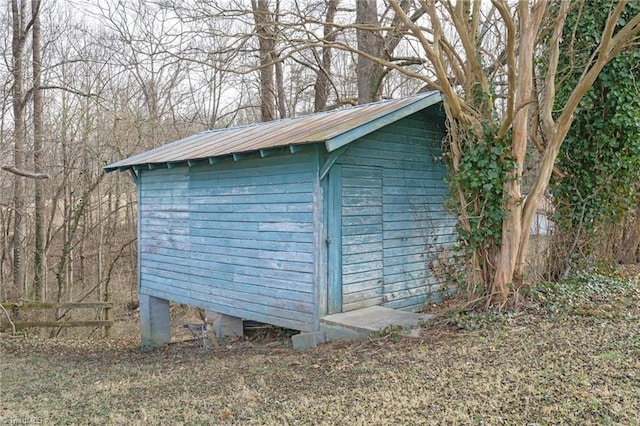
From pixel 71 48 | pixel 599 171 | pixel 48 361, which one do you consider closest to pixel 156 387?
pixel 48 361

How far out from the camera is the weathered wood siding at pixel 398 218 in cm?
691

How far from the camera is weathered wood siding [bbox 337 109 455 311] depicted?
22.7ft

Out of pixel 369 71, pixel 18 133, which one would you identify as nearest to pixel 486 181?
pixel 369 71

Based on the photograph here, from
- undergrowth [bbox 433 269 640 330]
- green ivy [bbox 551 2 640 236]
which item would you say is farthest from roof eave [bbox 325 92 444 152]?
undergrowth [bbox 433 269 640 330]

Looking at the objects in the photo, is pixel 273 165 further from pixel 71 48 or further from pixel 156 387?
pixel 71 48

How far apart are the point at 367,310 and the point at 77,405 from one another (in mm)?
3669

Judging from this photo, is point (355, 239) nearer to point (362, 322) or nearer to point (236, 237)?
point (362, 322)

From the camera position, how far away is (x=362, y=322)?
20.2 ft

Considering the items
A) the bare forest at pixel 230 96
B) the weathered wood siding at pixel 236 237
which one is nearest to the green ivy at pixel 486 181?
the bare forest at pixel 230 96

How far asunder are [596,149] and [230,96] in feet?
44.6

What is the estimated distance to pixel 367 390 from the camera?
413 cm

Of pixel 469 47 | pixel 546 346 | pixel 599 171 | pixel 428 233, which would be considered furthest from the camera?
pixel 428 233

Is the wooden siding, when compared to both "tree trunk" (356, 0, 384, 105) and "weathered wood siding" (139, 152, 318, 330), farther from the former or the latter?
"tree trunk" (356, 0, 384, 105)

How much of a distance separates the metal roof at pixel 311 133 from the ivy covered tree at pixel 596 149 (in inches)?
91.8
